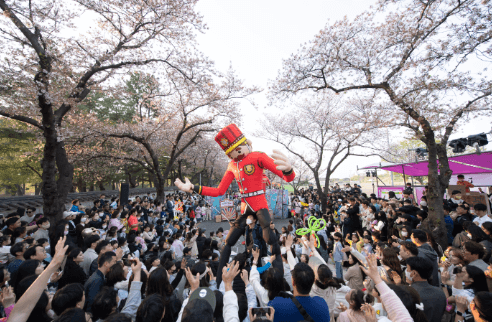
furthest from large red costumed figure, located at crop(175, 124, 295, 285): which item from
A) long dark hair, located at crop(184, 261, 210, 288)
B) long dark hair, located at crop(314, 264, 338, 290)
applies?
long dark hair, located at crop(314, 264, 338, 290)

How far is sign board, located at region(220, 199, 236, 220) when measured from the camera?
16906 mm

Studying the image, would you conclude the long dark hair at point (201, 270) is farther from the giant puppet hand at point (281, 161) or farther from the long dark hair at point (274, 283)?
the giant puppet hand at point (281, 161)

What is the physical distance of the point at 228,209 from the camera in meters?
18.4

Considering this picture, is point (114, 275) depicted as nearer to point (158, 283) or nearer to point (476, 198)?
point (158, 283)

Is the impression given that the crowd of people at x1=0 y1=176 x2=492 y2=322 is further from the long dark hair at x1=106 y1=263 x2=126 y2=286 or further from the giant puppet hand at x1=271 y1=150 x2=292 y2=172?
the giant puppet hand at x1=271 y1=150 x2=292 y2=172

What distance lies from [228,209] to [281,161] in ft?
50.5

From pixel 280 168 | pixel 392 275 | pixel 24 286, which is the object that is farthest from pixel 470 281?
pixel 24 286

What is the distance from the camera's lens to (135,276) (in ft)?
9.16

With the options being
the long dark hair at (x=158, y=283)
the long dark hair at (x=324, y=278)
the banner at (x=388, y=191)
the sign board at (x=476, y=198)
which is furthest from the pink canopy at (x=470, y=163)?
the long dark hair at (x=158, y=283)

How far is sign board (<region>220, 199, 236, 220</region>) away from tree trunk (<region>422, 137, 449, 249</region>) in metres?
12.1

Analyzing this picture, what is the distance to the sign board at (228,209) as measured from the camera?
1691 cm

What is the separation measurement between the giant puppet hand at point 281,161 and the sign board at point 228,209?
13.5 metres

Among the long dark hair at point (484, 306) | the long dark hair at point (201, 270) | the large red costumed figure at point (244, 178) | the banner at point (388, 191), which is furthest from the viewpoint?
the banner at point (388, 191)

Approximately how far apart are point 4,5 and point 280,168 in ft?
28.3
